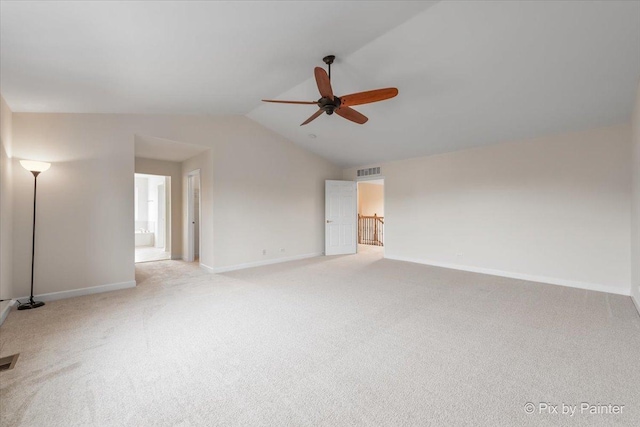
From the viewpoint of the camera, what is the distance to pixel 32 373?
2.03 m

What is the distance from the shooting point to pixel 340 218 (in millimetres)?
7477

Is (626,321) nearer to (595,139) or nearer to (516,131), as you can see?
(595,139)

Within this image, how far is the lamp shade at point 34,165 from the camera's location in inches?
130

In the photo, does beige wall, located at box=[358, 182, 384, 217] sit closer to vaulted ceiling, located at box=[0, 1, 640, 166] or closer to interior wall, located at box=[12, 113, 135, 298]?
vaulted ceiling, located at box=[0, 1, 640, 166]

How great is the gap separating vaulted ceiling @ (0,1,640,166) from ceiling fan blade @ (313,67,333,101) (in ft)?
1.46

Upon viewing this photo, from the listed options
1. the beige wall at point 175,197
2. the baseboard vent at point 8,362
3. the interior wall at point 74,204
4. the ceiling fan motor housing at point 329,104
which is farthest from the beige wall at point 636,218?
the beige wall at point 175,197

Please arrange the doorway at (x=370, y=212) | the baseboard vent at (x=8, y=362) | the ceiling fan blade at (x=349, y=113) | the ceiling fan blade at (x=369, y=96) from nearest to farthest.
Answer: the baseboard vent at (x=8, y=362) → the ceiling fan blade at (x=369, y=96) → the ceiling fan blade at (x=349, y=113) → the doorway at (x=370, y=212)

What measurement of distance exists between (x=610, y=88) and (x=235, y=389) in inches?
202

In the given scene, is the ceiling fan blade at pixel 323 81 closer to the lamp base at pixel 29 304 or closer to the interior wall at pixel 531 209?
the interior wall at pixel 531 209

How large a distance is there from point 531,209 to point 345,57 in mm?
4062

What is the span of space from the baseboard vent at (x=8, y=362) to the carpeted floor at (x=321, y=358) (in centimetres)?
5

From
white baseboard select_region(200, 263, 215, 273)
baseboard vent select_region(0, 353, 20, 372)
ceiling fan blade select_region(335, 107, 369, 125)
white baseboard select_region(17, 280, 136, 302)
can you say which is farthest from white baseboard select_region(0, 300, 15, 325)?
ceiling fan blade select_region(335, 107, 369, 125)

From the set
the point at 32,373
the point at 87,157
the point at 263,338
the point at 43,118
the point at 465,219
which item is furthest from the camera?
the point at 465,219

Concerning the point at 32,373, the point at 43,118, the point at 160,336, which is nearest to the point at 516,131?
the point at 160,336
